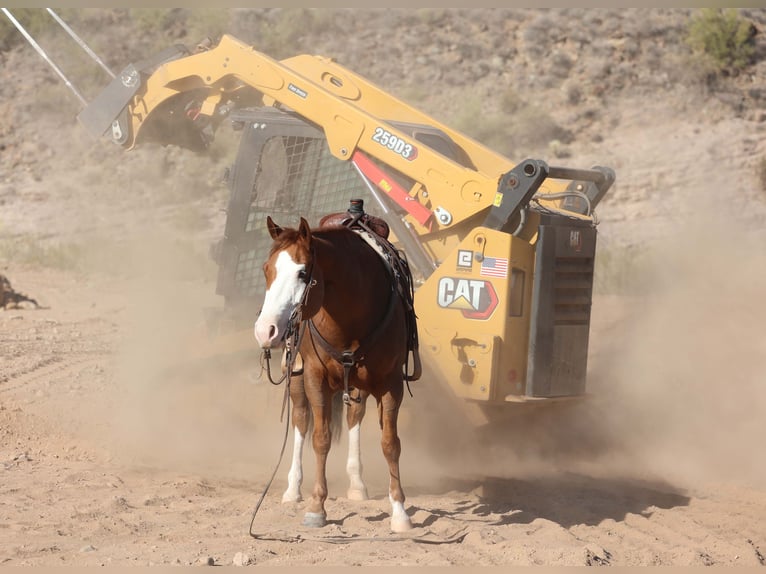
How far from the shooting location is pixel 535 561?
6234mm

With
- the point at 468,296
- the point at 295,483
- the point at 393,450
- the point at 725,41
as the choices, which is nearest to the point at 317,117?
the point at 468,296

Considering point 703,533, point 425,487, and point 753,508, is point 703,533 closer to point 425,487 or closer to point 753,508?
point 753,508

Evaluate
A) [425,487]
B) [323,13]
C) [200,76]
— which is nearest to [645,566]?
[425,487]

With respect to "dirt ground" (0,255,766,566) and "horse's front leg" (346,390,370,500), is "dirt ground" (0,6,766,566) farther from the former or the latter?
"horse's front leg" (346,390,370,500)

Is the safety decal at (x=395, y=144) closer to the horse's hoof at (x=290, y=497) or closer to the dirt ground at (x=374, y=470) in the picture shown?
the dirt ground at (x=374, y=470)

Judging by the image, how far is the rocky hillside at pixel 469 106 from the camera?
2225 centimetres

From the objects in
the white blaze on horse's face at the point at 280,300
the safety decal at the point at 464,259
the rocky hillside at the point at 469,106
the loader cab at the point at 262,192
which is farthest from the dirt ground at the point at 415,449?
the rocky hillside at the point at 469,106

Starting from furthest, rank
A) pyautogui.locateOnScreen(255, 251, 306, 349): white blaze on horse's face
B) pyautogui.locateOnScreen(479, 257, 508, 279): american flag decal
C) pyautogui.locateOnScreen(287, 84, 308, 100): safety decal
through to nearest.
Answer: pyautogui.locateOnScreen(287, 84, 308, 100): safety decal, pyautogui.locateOnScreen(479, 257, 508, 279): american flag decal, pyautogui.locateOnScreen(255, 251, 306, 349): white blaze on horse's face

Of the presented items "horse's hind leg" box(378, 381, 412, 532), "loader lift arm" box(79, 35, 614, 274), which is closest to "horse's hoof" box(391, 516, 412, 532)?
"horse's hind leg" box(378, 381, 412, 532)

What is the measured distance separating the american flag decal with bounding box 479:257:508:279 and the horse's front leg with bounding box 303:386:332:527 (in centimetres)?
176

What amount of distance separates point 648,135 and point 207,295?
11.4 metres

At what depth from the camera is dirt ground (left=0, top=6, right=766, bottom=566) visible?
21.6 feet

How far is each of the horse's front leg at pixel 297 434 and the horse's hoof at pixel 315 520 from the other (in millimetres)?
697

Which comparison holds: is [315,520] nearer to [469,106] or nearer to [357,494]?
[357,494]
